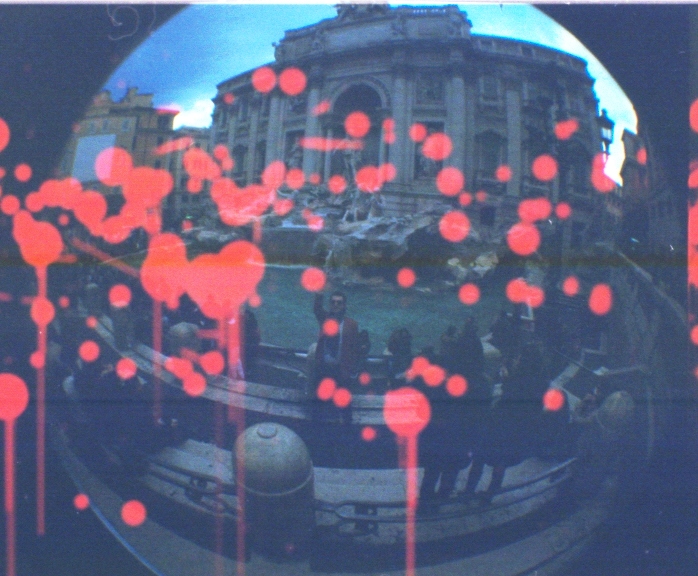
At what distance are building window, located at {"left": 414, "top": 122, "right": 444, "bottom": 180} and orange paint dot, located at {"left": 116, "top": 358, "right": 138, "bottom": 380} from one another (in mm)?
1312

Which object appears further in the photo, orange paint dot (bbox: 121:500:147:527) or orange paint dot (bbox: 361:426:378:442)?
orange paint dot (bbox: 121:500:147:527)

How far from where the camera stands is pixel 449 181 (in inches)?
66.1

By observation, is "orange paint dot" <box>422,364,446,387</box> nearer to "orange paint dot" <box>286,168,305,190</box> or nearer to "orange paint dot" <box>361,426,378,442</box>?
"orange paint dot" <box>361,426,378,442</box>

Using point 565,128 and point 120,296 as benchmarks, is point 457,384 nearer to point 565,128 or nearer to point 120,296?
point 565,128

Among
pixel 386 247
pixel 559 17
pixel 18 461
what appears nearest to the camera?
pixel 386 247

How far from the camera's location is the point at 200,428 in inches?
69.5

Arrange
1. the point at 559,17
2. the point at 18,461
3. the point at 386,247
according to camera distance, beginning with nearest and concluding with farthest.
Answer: the point at 386,247 < the point at 559,17 < the point at 18,461

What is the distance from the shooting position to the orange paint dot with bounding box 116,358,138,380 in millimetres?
1770

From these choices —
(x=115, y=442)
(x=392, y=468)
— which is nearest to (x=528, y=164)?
(x=392, y=468)

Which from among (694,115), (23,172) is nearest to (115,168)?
(23,172)

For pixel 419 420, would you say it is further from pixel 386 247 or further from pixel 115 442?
pixel 115 442

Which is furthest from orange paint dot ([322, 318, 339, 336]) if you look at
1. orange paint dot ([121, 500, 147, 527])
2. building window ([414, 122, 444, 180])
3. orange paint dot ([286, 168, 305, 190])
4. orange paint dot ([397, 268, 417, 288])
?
orange paint dot ([121, 500, 147, 527])

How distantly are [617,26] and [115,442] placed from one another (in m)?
2.62

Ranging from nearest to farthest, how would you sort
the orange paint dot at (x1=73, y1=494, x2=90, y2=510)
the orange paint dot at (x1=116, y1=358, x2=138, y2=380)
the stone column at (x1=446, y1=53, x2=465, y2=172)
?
the stone column at (x1=446, y1=53, x2=465, y2=172) → the orange paint dot at (x1=116, y1=358, x2=138, y2=380) → the orange paint dot at (x1=73, y1=494, x2=90, y2=510)
